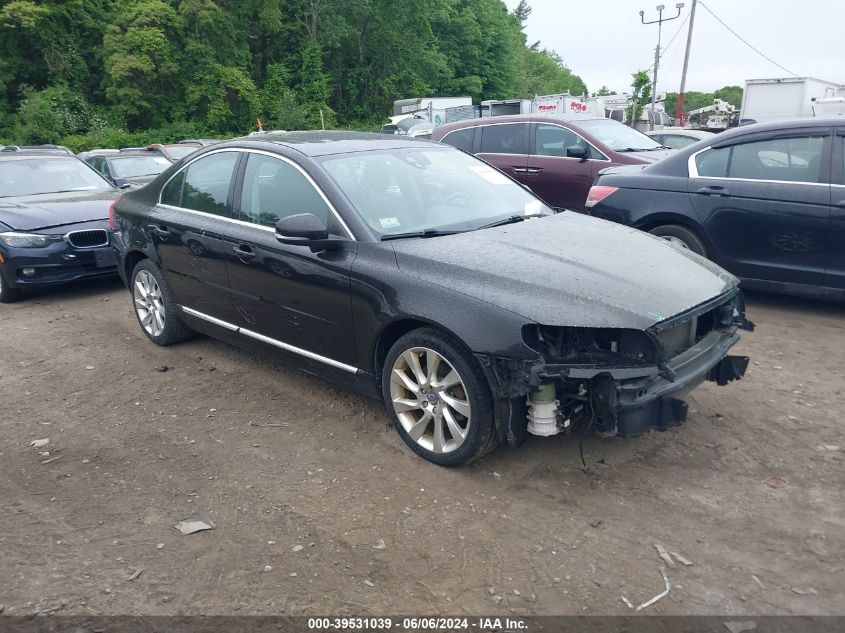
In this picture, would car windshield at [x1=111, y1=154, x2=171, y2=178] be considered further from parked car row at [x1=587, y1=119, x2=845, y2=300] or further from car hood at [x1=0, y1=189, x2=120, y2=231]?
parked car row at [x1=587, y1=119, x2=845, y2=300]

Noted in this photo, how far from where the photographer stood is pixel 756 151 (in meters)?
6.07

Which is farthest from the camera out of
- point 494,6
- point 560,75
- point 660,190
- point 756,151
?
point 560,75

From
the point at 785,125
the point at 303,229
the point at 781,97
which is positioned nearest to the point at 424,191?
the point at 303,229

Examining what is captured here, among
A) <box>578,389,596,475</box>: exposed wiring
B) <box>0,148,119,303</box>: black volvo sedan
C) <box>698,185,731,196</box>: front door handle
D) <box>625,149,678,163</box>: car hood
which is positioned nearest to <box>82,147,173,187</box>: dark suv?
<box>0,148,119,303</box>: black volvo sedan

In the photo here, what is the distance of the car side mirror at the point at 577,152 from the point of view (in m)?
8.90

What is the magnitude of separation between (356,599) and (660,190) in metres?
5.13

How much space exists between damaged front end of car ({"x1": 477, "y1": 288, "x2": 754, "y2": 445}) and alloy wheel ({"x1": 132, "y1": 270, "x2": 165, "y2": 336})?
3469 mm

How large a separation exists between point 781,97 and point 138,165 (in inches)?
829

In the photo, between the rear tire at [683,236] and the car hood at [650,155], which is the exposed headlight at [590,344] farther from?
the car hood at [650,155]

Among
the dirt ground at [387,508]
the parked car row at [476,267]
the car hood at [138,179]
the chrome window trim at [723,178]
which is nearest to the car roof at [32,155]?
the car hood at [138,179]

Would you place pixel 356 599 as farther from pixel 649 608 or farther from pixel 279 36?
pixel 279 36

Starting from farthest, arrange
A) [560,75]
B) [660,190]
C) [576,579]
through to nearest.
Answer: [560,75]
[660,190]
[576,579]

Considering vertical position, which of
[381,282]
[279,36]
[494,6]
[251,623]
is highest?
[494,6]

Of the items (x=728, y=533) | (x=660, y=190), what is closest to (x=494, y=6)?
→ (x=660, y=190)
